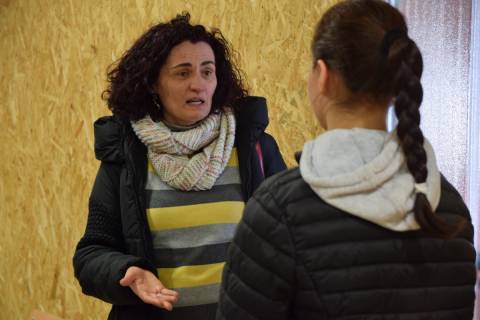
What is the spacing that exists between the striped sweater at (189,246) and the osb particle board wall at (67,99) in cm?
79

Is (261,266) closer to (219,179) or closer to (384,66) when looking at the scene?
(384,66)

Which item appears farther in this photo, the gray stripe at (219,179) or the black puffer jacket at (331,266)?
the gray stripe at (219,179)

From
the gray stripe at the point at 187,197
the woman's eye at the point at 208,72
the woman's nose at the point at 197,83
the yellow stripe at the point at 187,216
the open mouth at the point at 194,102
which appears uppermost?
the woman's eye at the point at 208,72

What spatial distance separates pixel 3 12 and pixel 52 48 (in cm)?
79

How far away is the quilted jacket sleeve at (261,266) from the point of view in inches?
37.5

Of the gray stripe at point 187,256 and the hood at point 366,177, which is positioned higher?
the hood at point 366,177

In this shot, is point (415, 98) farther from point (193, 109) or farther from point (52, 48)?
point (52, 48)

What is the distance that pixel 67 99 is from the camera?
3.68m

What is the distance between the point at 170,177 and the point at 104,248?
25 cm

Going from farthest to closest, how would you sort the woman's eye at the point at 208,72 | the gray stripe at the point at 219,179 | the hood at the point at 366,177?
the woman's eye at the point at 208,72 → the gray stripe at the point at 219,179 → the hood at the point at 366,177

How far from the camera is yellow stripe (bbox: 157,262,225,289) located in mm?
1660

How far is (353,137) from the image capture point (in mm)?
967

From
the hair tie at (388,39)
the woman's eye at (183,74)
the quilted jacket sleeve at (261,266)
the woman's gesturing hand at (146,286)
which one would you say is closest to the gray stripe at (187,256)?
the woman's gesturing hand at (146,286)

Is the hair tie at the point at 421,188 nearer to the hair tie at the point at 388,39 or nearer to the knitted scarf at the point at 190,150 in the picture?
the hair tie at the point at 388,39
